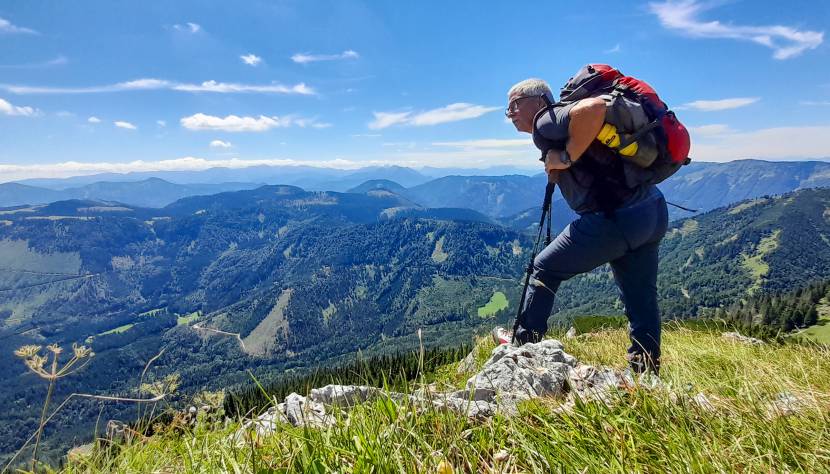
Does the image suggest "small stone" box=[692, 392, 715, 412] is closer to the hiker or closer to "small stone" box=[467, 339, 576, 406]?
"small stone" box=[467, 339, 576, 406]

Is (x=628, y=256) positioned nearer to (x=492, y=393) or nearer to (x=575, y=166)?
(x=575, y=166)

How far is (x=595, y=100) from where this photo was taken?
3652 mm

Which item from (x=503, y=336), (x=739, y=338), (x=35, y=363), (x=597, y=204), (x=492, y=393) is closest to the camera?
(x=35, y=363)

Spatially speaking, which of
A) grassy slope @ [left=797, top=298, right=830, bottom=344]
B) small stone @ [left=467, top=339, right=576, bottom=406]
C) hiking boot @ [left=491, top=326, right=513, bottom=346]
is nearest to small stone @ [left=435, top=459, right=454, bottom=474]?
small stone @ [left=467, top=339, right=576, bottom=406]

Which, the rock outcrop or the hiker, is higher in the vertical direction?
the hiker

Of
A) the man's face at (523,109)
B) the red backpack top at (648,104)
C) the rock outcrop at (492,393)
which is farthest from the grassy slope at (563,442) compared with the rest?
the man's face at (523,109)

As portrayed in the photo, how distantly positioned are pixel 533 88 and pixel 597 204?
1.37m

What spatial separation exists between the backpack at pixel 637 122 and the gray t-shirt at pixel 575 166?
136 mm

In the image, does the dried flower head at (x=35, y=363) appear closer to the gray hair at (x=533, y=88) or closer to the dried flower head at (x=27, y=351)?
the dried flower head at (x=27, y=351)

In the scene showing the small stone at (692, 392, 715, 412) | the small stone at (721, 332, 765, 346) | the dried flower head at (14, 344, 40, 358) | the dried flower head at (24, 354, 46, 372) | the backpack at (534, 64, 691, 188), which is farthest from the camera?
the small stone at (721, 332, 765, 346)

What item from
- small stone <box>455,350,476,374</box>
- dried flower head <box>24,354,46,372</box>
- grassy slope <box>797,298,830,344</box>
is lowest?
grassy slope <box>797,298,830,344</box>

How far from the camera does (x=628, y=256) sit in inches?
169

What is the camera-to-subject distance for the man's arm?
3623 mm

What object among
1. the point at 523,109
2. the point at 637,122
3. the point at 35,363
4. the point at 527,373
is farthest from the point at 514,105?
the point at 35,363
